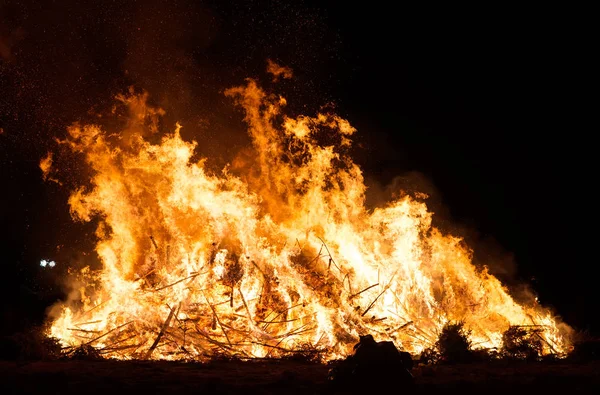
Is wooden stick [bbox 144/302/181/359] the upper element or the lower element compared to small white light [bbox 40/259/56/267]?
lower

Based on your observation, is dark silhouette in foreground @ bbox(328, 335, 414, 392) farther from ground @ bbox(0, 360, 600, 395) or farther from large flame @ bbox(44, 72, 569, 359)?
large flame @ bbox(44, 72, 569, 359)

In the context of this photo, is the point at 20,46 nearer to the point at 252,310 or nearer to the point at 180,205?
the point at 180,205

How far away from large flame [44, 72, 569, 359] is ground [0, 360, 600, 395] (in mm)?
1231

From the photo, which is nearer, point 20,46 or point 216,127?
point 20,46

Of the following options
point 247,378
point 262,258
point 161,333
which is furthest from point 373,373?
point 262,258

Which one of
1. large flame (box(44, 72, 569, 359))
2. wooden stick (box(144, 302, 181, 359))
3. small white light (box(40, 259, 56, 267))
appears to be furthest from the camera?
small white light (box(40, 259, 56, 267))

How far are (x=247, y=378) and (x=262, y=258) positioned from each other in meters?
4.33

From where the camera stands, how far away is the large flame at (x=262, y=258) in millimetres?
9078

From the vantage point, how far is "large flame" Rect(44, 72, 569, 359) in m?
9.08

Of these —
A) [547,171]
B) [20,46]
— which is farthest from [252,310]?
[547,171]

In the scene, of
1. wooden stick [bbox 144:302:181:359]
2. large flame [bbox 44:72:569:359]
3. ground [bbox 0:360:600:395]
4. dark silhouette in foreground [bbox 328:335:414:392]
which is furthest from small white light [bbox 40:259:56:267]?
dark silhouette in foreground [bbox 328:335:414:392]

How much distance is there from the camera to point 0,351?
7570 mm

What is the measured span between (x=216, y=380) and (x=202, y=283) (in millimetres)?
4204

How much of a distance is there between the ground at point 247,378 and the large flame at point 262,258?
1.23 m
